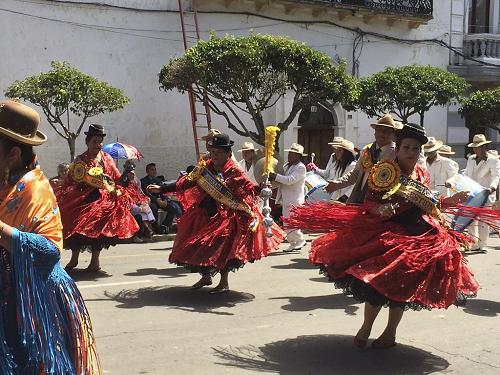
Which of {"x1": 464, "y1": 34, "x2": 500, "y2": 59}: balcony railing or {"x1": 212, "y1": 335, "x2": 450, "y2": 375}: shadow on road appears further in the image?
{"x1": 464, "y1": 34, "x2": 500, "y2": 59}: balcony railing

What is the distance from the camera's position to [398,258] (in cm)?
524

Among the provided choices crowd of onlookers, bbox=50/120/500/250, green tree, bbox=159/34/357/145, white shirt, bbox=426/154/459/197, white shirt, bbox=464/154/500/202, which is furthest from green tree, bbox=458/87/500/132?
white shirt, bbox=426/154/459/197

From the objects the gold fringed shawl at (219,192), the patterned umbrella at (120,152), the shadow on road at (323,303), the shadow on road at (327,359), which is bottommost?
the shadow on road at (323,303)

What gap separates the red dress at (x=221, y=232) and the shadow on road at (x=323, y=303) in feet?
2.05

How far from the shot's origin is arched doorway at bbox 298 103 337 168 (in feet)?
72.8

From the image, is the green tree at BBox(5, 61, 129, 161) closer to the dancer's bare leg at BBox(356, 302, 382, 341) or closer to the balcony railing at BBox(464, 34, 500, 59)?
the dancer's bare leg at BBox(356, 302, 382, 341)

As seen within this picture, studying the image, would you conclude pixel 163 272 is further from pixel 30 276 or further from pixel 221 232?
pixel 30 276

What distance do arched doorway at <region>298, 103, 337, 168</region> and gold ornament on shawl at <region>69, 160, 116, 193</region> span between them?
13.6 metres

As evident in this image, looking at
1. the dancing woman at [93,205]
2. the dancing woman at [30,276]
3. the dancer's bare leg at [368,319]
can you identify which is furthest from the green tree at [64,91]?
the dancing woman at [30,276]

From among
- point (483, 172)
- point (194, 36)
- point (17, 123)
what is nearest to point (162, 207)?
point (483, 172)

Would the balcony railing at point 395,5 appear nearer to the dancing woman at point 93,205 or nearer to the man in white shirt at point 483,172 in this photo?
the man in white shirt at point 483,172

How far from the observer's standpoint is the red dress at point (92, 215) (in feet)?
28.8

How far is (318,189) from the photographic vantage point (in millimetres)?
12883

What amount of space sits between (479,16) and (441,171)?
15.7m
